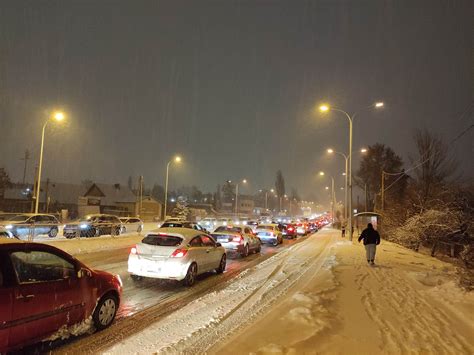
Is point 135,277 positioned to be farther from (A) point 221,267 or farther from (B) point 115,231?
(B) point 115,231

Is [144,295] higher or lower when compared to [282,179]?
lower

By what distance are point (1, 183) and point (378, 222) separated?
52405 mm

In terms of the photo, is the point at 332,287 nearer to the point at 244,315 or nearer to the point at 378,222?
the point at 244,315

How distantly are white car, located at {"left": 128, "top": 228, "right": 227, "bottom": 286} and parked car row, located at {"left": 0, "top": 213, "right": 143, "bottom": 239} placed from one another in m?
14.2

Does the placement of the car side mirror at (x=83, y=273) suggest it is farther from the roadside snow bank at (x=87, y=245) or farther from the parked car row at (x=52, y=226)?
the parked car row at (x=52, y=226)

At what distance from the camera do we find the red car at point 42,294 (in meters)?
5.03

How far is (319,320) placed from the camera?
679 centimetres

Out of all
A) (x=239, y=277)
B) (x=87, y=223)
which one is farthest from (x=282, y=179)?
(x=239, y=277)

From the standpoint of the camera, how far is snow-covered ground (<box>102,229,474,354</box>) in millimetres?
5668

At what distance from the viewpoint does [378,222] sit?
1569 inches

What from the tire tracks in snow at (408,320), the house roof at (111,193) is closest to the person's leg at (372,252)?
the tire tracks in snow at (408,320)

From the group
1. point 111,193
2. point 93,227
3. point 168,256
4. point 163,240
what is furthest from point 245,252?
point 111,193

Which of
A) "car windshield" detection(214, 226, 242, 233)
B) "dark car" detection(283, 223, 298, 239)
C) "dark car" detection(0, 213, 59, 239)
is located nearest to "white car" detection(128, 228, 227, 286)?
"car windshield" detection(214, 226, 242, 233)

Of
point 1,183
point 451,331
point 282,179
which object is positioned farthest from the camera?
point 282,179
